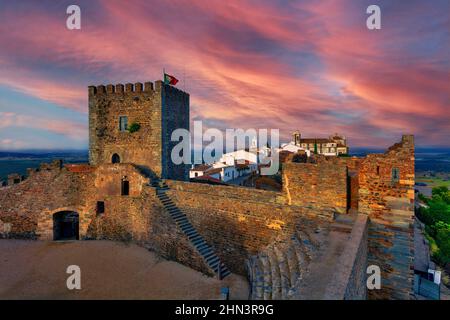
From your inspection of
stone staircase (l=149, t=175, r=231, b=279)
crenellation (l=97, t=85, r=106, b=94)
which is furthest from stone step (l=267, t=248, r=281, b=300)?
crenellation (l=97, t=85, r=106, b=94)

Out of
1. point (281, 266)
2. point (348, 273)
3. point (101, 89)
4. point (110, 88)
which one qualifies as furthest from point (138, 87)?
point (348, 273)

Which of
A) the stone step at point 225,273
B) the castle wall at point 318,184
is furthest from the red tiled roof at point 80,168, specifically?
the castle wall at point 318,184

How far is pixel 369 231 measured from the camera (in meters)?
8.16

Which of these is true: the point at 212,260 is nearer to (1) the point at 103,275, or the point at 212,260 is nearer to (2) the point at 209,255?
(2) the point at 209,255

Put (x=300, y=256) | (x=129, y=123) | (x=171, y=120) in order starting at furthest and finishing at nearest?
(x=171, y=120)
(x=129, y=123)
(x=300, y=256)

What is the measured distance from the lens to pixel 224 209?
11820 mm

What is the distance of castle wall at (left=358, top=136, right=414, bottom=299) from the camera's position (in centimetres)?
727

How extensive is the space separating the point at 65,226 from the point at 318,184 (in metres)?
16.4

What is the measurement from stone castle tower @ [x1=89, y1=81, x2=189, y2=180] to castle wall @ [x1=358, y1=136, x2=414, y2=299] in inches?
460

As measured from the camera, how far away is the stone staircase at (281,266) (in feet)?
21.6

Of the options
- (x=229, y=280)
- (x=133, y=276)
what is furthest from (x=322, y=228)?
(x=133, y=276)

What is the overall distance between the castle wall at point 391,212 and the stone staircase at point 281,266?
2220 mm

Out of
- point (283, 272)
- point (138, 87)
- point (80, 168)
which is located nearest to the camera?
point (283, 272)

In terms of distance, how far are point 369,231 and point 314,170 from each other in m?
2.86
